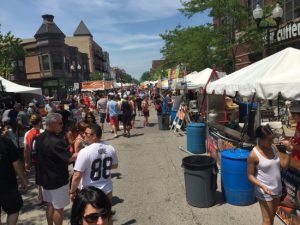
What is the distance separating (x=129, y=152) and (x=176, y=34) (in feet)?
64.3

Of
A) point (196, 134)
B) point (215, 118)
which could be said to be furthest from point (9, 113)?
point (215, 118)

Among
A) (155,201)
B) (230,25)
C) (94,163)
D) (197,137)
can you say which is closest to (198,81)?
(197,137)

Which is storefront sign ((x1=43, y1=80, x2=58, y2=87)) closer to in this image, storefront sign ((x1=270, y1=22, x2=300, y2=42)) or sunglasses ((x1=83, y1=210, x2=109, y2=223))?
storefront sign ((x1=270, y1=22, x2=300, y2=42))

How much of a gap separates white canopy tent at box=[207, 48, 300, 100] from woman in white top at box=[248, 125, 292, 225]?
1662mm

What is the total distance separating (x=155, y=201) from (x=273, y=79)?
3372mm

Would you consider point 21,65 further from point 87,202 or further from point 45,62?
point 87,202

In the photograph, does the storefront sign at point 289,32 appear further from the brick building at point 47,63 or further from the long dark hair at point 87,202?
the brick building at point 47,63

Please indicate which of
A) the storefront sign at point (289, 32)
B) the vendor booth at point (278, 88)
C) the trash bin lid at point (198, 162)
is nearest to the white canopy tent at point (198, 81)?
the storefront sign at point (289, 32)

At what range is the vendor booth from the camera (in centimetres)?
524

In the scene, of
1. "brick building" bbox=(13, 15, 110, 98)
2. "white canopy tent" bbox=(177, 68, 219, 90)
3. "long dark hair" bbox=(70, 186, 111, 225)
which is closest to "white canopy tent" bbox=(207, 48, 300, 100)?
"long dark hair" bbox=(70, 186, 111, 225)

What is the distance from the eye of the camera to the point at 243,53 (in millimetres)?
28625

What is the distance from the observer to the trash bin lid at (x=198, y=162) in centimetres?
603

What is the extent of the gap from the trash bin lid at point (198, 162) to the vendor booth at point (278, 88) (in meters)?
1.26

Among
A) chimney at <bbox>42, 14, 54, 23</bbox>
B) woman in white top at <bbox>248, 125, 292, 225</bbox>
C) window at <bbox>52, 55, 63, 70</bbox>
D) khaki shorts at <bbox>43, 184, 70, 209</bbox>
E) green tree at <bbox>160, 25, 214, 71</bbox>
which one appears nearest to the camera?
woman in white top at <bbox>248, 125, 292, 225</bbox>
